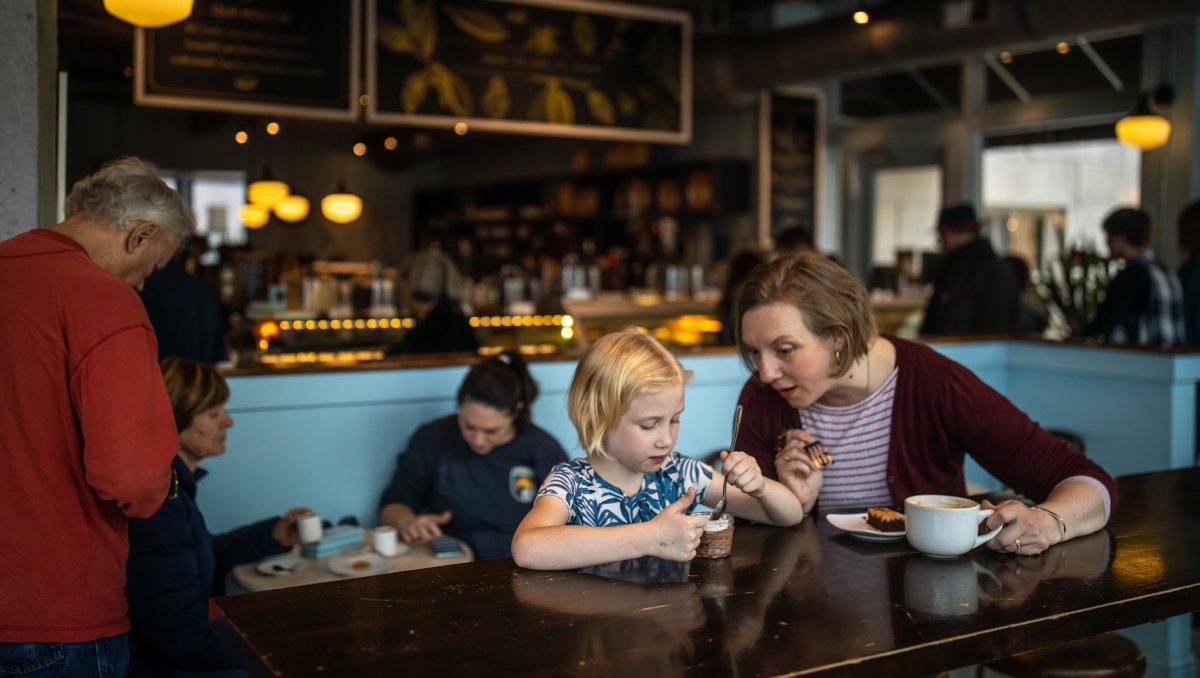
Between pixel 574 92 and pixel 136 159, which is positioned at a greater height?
pixel 574 92

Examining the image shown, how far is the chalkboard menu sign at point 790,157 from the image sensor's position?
9844mm

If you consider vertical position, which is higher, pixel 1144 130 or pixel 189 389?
pixel 1144 130

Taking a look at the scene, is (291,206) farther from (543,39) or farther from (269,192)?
(543,39)

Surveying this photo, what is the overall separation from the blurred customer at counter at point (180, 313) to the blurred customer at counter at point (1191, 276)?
4604 millimetres

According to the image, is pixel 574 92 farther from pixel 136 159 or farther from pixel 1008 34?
pixel 136 159

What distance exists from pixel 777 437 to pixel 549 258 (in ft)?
21.2

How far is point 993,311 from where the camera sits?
5617 mm

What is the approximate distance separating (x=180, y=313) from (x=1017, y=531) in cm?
367

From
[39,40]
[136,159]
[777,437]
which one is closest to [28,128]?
[39,40]

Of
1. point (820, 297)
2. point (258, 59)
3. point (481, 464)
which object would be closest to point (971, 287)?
point (481, 464)

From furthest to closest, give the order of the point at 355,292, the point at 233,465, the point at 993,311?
1. the point at 355,292
2. the point at 993,311
3. the point at 233,465

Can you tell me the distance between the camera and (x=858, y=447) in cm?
244

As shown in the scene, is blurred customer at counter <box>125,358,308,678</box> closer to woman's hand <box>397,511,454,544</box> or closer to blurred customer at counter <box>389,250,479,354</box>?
woman's hand <box>397,511,454,544</box>

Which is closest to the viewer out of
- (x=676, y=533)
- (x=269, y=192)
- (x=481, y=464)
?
(x=676, y=533)
